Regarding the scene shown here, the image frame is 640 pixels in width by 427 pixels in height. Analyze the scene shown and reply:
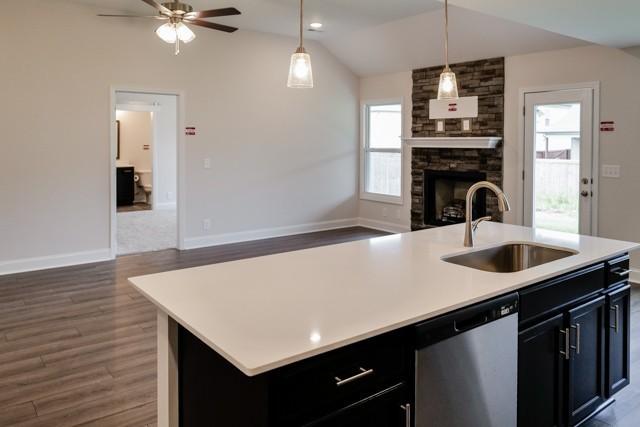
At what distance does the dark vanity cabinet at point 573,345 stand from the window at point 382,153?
5.36 m

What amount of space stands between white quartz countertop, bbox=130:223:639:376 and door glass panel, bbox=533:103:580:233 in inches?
126

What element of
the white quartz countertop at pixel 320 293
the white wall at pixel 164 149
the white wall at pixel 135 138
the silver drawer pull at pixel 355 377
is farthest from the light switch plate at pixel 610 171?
the white wall at pixel 135 138

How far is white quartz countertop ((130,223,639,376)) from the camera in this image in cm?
147

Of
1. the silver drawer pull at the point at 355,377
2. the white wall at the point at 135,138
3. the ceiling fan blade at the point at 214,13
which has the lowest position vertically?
the silver drawer pull at the point at 355,377

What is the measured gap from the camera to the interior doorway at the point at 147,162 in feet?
31.9

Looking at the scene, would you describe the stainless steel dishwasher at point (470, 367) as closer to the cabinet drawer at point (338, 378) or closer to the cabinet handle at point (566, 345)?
the cabinet drawer at point (338, 378)

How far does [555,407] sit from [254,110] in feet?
19.0

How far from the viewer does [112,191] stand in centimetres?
610

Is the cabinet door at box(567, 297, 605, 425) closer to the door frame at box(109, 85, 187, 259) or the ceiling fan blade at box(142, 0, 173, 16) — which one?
the ceiling fan blade at box(142, 0, 173, 16)

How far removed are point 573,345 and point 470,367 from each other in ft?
2.64

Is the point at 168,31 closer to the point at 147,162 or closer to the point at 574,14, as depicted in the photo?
the point at 574,14

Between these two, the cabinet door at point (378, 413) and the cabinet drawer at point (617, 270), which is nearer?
the cabinet door at point (378, 413)

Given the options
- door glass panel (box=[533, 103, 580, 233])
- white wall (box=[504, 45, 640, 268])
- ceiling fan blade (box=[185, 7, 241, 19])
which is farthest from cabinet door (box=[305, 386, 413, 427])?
door glass panel (box=[533, 103, 580, 233])

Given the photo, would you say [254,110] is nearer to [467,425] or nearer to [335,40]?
[335,40]
